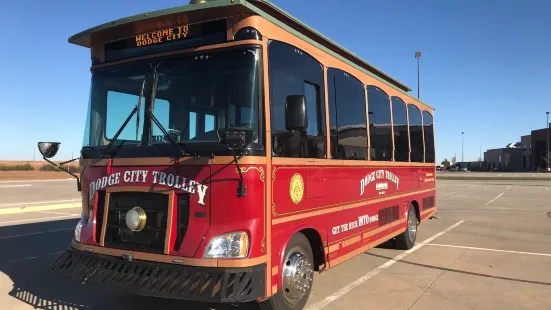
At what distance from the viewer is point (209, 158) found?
155 inches

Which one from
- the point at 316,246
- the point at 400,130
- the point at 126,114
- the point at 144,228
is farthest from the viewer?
the point at 400,130

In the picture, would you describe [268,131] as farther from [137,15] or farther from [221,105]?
[137,15]

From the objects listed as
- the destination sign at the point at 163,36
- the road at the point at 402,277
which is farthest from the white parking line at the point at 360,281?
the destination sign at the point at 163,36

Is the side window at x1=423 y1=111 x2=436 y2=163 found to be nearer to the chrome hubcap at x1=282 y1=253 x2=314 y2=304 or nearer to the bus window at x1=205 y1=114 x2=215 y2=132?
the chrome hubcap at x1=282 y1=253 x2=314 y2=304

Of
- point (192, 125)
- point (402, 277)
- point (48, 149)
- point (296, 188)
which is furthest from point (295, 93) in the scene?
point (402, 277)

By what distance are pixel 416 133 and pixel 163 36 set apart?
22.4ft

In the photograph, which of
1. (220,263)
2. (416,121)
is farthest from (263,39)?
(416,121)

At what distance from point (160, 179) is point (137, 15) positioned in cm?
174

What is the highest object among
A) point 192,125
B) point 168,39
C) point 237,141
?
point 168,39

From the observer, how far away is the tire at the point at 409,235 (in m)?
8.58

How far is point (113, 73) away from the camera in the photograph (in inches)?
190

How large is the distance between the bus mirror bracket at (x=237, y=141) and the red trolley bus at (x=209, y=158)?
0.01 m

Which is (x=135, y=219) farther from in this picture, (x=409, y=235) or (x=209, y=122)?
(x=409, y=235)

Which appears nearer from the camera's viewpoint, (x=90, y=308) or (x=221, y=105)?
(x=221, y=105)
